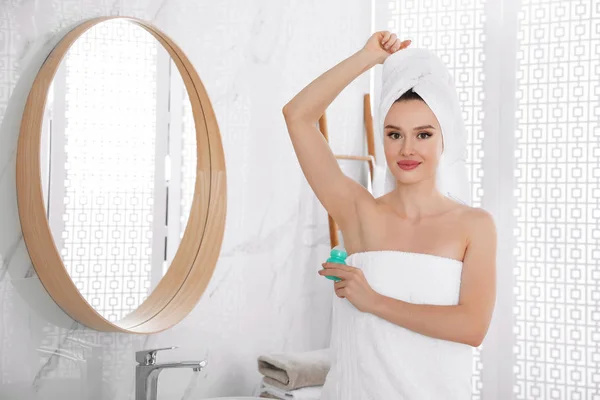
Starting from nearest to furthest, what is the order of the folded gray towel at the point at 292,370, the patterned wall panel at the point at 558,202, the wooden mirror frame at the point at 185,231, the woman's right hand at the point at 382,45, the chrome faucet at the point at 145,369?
the woman's right hand at the point at 382,45 < the wooden mirror frame at the point at 185,231 < the chrome faucet at the point at 145,369 < the folded gray towel at the point at 292,370 < the patterned wall panel at the point at 558,202

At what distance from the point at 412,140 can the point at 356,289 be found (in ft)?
0.96

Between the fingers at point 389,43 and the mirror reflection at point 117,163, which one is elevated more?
the fingers at point 389,43

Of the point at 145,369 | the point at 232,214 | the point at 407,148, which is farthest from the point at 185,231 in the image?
the point at 407,148

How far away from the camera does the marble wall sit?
5.20 feet

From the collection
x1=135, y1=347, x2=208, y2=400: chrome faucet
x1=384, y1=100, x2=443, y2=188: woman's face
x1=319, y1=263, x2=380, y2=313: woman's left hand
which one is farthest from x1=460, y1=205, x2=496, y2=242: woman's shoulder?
x1=135, y1=347, x2=208, y2=400: chrome faucet

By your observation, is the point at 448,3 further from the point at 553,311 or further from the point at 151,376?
the point at 151,376

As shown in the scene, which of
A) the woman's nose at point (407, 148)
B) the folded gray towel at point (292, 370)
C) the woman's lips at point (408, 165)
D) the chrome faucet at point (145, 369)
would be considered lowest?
the folded gray towel at point (292, 370)

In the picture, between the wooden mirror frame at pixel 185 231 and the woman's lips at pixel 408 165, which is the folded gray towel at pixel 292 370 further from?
the woman's lips at pixel 408 165

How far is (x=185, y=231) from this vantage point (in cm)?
200

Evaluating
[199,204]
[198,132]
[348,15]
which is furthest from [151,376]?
[348,15]

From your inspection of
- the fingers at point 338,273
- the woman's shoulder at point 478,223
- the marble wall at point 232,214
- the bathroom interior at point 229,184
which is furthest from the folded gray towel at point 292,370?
the woman's shoulder at point 478,223

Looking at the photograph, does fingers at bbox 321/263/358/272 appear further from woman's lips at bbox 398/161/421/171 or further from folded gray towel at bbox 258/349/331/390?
folded gray towel at bbox 258/349/331/390

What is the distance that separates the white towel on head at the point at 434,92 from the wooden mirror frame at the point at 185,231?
76cm

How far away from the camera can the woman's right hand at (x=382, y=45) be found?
1.39 m
